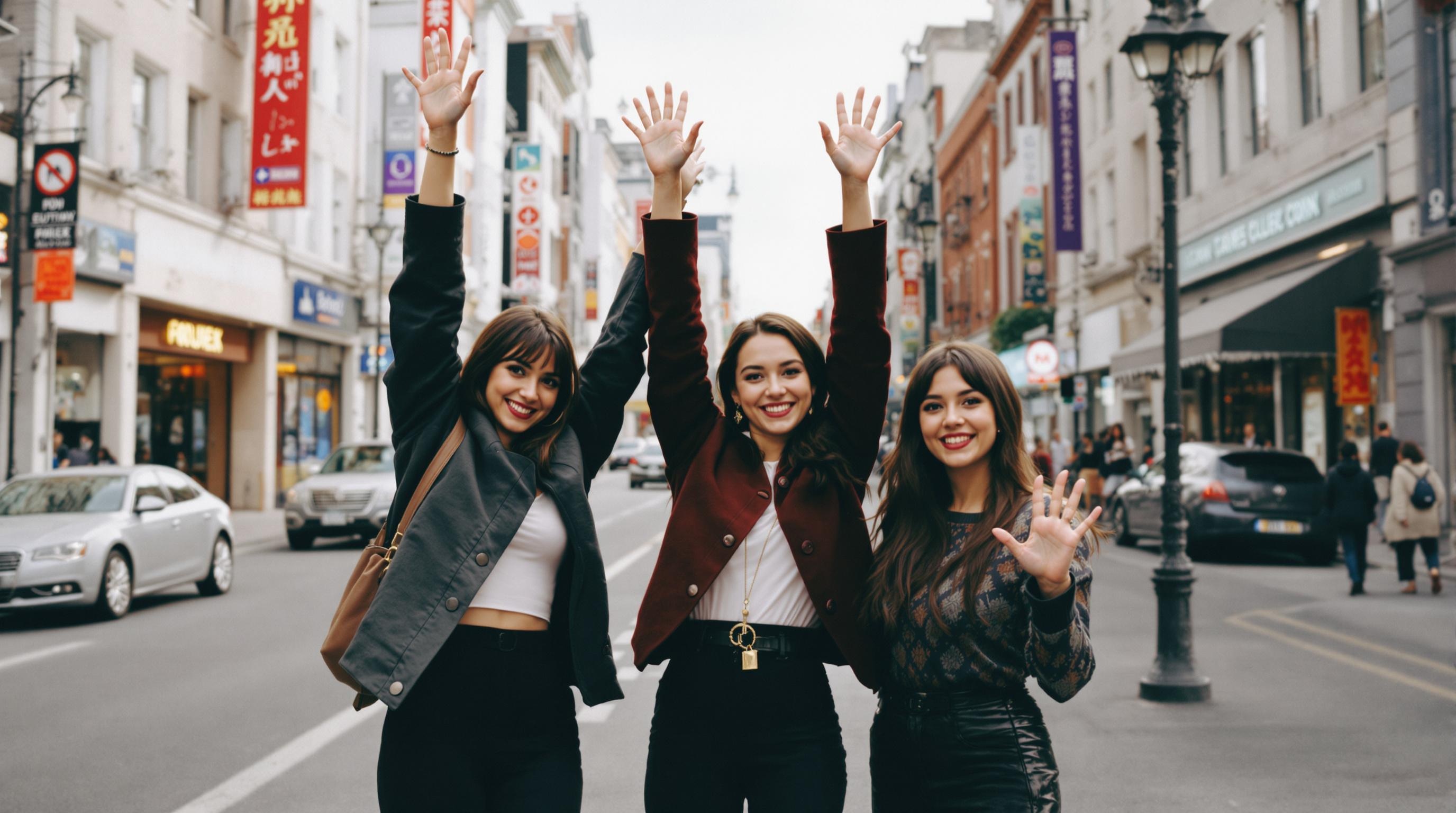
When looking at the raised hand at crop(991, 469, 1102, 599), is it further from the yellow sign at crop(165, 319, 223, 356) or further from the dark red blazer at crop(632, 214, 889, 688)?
the yellow sign at crop(165, 319, 223, 356)

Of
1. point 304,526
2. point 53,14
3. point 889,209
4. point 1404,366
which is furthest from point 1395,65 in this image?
point 889,209

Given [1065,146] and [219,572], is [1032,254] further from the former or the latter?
[219,572]

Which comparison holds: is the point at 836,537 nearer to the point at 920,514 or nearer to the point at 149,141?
the point at 920,514

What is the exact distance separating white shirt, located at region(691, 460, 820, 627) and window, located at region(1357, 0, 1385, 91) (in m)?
19.1

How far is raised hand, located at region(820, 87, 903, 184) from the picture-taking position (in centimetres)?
322

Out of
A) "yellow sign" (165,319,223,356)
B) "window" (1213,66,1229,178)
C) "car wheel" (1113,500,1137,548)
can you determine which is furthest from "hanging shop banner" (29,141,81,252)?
"window" (1213,66,1229,178)

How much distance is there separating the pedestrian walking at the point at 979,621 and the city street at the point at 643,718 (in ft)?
1.29

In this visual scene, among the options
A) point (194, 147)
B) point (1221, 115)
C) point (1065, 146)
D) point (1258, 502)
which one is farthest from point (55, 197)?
point (1065, 146)

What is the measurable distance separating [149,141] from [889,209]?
66.9 metres

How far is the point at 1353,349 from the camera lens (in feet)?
63.5

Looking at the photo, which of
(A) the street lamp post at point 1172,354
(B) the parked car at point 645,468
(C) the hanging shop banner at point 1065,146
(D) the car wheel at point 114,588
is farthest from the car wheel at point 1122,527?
(B) the parked car at point 645,468

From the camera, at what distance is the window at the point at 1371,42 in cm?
1878

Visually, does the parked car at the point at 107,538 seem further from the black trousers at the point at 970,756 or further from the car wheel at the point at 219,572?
the black trousers at the point at 970,756

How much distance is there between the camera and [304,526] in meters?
18.0
